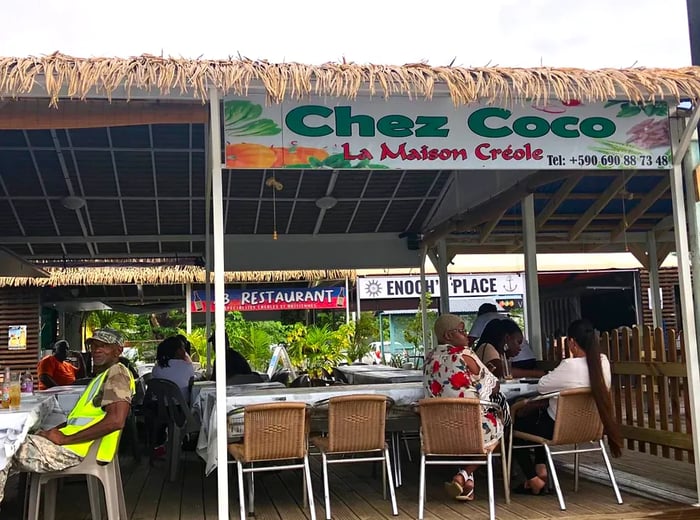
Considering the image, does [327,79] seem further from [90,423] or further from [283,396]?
[90,423]

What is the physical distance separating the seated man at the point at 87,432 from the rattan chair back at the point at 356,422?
1264 mm

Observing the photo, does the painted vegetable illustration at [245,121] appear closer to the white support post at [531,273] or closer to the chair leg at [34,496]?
the chair leg at [34,496]

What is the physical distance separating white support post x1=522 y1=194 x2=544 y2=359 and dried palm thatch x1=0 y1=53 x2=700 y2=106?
10.7 ft

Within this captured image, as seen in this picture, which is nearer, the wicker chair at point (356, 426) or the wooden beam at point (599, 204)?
the wicker chair at point (356, 426)

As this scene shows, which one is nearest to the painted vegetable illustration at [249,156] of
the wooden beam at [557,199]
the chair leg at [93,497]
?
the chair leg at [93,497]

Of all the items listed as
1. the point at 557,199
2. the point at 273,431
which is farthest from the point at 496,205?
the point at 273,431

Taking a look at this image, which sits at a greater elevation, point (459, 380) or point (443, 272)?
point (443, 272)

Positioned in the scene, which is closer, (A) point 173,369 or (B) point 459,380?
(B) point 459,380

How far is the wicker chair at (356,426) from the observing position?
15.0 ft

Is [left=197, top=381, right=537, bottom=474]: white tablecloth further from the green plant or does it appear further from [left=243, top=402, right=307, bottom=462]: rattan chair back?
the green plant

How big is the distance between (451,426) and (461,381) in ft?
1.13

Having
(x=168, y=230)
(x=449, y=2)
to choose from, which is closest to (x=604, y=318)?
(x=449, y=2)

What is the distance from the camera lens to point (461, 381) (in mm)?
4766

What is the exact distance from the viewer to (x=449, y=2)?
531 inches
